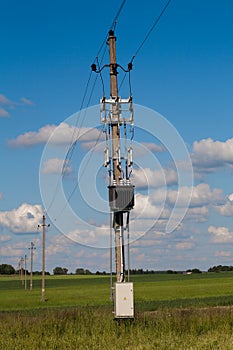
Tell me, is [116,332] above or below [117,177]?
below

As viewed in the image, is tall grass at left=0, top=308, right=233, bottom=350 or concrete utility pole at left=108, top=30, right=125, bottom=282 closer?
tall grass at left=0, top=308, right=233, bottom=350

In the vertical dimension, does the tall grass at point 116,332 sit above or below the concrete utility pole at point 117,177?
below

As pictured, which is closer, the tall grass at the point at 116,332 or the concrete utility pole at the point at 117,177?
the tall grass at the point at 116,332

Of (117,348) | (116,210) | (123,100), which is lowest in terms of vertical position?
(117,348)

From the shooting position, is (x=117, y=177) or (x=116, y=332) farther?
(x=117, y=177)

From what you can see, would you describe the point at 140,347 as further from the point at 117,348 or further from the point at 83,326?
the point at 83,326

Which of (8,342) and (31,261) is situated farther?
(31,261)

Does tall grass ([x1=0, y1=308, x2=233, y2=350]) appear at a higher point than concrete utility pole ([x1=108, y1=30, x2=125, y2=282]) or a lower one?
lower

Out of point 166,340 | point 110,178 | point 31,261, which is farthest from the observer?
point 31,261

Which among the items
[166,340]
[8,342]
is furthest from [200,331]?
[8,342]

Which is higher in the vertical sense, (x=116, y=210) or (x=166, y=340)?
(x=116, y=210)

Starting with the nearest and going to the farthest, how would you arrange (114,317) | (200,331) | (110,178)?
(200,331), (114,317), (110,178)

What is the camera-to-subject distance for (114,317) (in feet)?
63.9

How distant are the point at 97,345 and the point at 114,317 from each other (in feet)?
12.8
